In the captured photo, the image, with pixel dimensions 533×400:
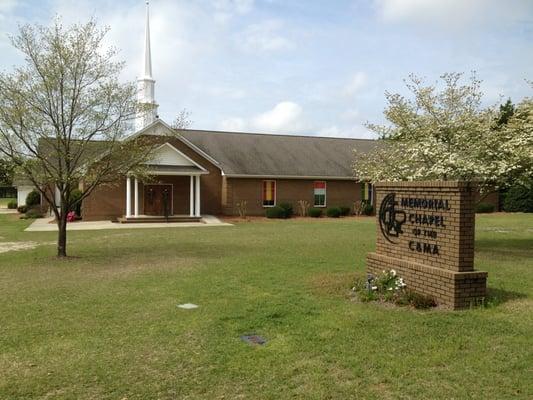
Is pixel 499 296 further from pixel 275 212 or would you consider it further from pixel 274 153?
pixel 274 153

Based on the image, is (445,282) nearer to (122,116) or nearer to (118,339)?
(118,339)

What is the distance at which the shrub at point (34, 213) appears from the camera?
104 feet

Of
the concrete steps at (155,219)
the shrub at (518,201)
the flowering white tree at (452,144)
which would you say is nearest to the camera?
the flowering white tree at (452,144)

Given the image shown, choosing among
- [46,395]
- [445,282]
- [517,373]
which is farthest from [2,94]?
[517,373]

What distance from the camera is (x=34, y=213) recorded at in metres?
32.2

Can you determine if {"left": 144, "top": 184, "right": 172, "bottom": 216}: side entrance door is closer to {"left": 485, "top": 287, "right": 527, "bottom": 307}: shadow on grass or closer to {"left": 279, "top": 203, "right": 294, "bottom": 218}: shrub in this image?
{"left": 279, "top": 203, "right": 294, "bottom": 218}: shrub

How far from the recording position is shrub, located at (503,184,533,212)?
36125 millimetres

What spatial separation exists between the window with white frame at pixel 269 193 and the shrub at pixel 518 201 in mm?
16471

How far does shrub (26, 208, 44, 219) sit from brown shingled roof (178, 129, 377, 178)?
10107mm

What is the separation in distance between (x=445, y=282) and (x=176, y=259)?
778 centimetres

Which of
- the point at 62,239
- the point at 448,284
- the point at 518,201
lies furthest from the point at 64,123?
the point at 518,201

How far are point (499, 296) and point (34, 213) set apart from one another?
98.8 feet

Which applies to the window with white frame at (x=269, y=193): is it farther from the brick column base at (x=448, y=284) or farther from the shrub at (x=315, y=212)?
the brick column base at (x=448, y=284)

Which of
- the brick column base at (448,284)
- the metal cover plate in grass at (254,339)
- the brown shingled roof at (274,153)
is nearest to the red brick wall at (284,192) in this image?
the brown shingled roof at (274,153)
